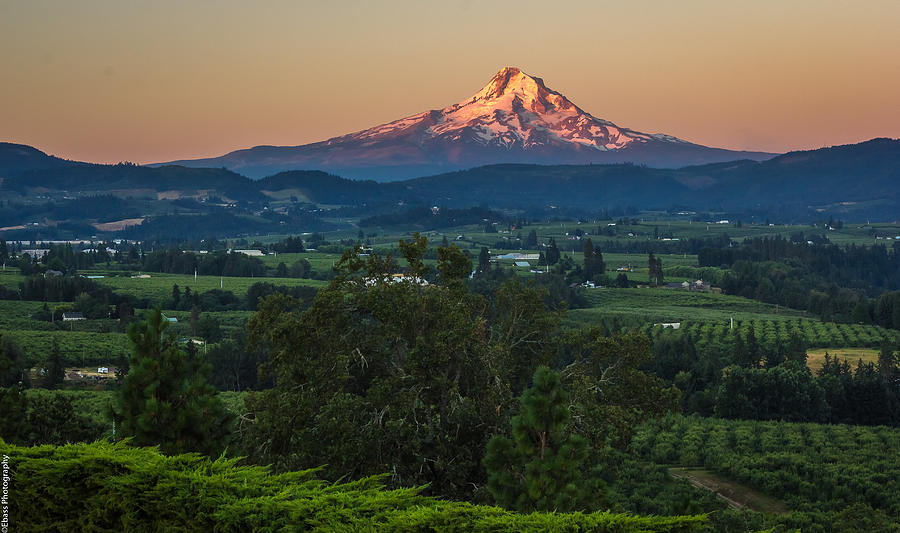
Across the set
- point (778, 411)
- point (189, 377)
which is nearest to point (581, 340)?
point (189, 377)

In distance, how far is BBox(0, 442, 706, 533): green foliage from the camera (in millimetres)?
9352

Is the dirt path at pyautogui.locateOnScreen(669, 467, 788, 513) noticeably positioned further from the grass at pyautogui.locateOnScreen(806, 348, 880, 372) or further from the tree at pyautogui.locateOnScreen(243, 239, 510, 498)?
the grass at pyautogui.locateOnScreen(806, 348, 880, 372)

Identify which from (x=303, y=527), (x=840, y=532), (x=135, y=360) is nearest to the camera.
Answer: (x=303, y=527)

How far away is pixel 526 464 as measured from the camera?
16.3 meters

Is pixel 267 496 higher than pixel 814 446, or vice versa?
pixel 267 496

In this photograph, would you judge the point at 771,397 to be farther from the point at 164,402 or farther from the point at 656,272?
the point at 656,272

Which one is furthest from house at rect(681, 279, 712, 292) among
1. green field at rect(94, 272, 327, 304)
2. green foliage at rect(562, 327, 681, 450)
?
green foliage at rect(562, 327, 681, 450)

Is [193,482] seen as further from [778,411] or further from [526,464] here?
[778,411]

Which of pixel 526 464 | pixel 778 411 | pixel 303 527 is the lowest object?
pixel 778 411

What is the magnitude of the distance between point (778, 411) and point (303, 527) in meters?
58.5

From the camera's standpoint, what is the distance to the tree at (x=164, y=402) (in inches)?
728

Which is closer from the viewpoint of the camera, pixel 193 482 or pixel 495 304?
pixel 193 482

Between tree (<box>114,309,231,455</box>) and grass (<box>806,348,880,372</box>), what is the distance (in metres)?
71.7

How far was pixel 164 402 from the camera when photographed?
61.9 feet
